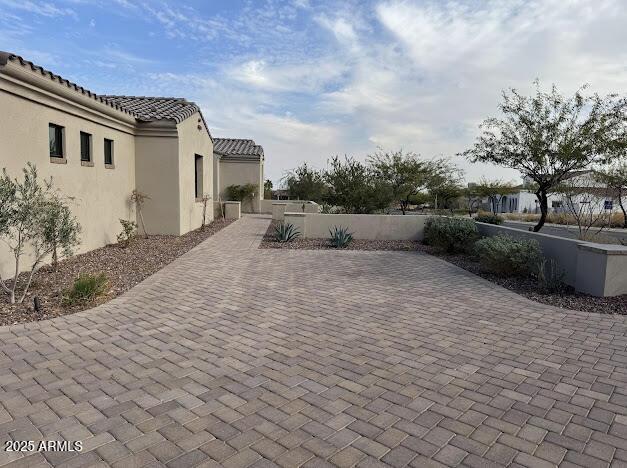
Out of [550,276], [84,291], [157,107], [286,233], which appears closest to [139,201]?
[157,107]

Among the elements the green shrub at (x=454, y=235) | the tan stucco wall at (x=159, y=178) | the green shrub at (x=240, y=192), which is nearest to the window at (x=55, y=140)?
the tan stucco wall at (x=159, y=178)

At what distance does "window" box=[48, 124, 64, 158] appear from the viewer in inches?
360

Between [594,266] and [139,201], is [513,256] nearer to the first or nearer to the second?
[594,266]

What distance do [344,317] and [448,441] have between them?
3.05 metres

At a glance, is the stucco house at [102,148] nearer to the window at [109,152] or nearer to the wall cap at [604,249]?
the window at [109,152]

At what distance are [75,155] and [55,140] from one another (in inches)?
27.2

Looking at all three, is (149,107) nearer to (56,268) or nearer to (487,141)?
(56,268)

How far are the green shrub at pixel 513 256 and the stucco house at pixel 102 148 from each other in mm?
9223

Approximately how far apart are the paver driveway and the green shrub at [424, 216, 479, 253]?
535cm

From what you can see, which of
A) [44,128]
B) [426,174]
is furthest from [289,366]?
[426,174]

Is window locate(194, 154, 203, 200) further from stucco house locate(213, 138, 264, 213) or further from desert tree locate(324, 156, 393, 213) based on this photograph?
stucco house locate(213, 138, 264, 213)

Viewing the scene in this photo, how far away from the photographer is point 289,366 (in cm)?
435

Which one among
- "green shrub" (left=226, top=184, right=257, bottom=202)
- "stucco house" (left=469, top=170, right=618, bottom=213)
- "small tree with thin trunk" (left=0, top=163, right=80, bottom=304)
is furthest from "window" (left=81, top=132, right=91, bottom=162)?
"green shrub" (left=226, top=184, right=257, bottom=202)

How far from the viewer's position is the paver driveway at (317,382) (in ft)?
9.82
